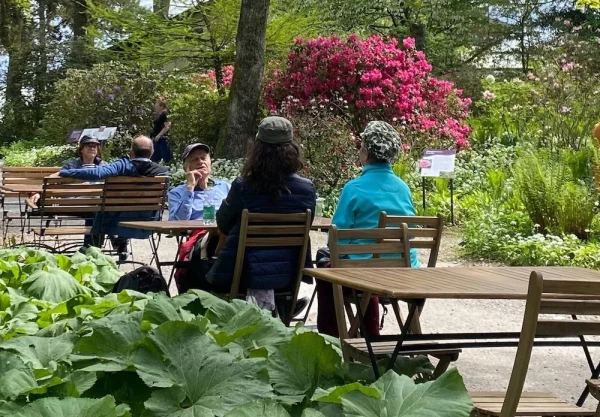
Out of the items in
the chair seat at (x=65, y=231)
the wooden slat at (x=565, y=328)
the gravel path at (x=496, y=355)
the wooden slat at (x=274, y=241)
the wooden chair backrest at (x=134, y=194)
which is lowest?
the gravel path at (x=496, y=355)

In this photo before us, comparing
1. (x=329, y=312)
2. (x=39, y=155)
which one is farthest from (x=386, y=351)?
(x=39, y=155)

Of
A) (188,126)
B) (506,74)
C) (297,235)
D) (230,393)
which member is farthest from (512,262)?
(506,74)

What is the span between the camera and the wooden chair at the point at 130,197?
838 centimetres

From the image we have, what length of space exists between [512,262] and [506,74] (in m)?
25.1

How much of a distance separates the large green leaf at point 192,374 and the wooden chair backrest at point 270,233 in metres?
3.14

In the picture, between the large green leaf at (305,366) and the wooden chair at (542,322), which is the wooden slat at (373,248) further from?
the large green leaf at (305,366)

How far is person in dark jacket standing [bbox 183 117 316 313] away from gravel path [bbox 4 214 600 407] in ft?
3.98

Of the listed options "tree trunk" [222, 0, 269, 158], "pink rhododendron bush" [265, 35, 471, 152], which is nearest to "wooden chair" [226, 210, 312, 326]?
"pink rhododendron bush" [265, 35, 471, 152]

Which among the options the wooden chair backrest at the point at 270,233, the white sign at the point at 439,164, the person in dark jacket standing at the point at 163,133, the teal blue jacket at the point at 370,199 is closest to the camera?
the wooden chair backrest at the point at 270,233

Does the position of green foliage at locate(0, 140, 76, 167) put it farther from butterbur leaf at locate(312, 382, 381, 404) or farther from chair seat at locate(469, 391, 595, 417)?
butterbur leaf at locate(312, 382, 381, 404)

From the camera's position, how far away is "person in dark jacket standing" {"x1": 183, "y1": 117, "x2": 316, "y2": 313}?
543 centimetres

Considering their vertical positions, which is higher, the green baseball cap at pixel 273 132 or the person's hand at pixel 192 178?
the green baseball cap at pixel 273 132

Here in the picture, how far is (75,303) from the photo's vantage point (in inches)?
126

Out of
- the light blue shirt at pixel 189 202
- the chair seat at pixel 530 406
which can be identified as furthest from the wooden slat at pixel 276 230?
the chair seat at pixel 530 406
